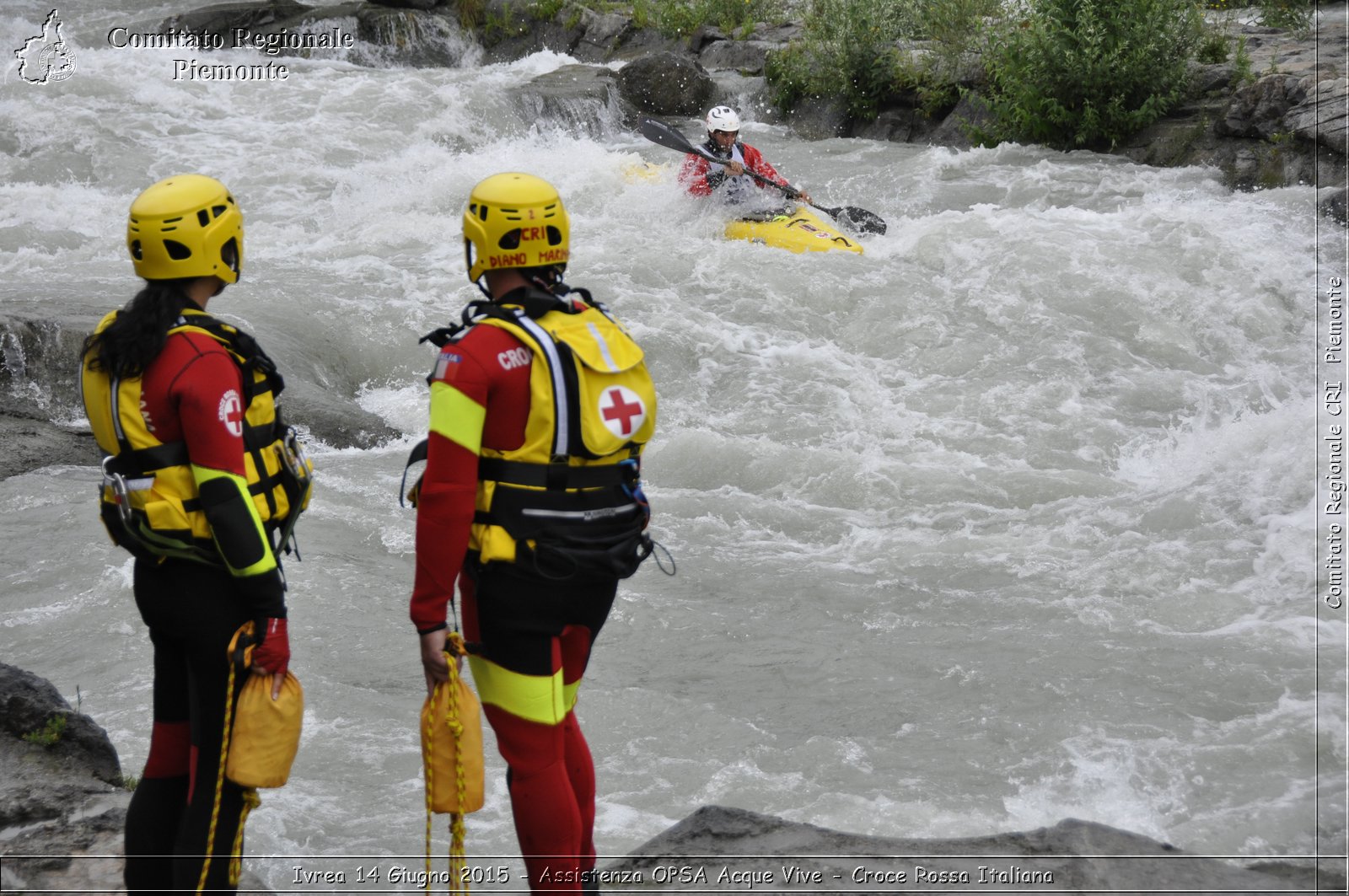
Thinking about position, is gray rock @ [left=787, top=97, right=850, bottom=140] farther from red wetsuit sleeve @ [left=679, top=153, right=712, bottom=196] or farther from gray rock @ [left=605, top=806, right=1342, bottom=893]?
gray rock @ [left=605, top=806, right=1342, bottom=893]

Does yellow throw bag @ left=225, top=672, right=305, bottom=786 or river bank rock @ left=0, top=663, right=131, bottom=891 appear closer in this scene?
yellow throw bag @ left=225, top=672, right=305, bottom=786

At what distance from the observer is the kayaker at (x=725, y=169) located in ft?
32.4

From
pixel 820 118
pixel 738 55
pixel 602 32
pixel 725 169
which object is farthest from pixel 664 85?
pixel 725 169

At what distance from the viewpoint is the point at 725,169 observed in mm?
9852

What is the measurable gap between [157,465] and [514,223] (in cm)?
80

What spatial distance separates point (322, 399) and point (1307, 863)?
5.30 meters

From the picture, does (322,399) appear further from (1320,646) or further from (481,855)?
(1320,646)

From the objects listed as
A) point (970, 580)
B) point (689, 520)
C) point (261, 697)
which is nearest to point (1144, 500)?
point (970, 580)

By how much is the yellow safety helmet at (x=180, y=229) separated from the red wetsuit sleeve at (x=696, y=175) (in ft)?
25.8

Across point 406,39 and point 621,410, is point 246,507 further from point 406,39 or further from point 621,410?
point 406,39

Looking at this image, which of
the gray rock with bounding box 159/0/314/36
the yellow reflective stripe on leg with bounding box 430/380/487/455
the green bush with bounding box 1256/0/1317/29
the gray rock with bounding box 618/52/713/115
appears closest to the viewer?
the yellow reflective stripe on leg with bounding box 430/380/487/455

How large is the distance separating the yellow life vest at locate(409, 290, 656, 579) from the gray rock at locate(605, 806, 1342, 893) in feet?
2.43

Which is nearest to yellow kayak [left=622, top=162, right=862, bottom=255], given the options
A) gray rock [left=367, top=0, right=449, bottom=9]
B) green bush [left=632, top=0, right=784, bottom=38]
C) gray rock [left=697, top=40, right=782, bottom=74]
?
gray rock [left=697, top=40, right=782, bottom=74]

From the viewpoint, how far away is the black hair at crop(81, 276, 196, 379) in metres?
2.26
